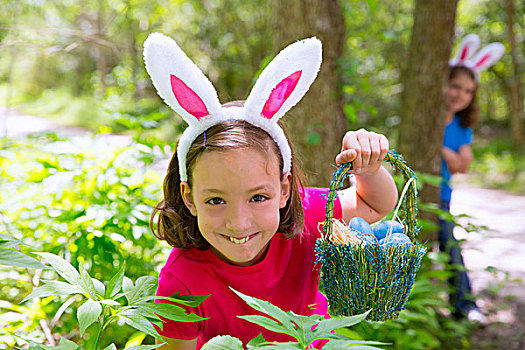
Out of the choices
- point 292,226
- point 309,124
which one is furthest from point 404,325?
point 292,226

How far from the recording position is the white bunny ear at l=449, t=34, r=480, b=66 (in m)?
4.36

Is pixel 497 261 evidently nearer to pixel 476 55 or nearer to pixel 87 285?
pixel 476 55

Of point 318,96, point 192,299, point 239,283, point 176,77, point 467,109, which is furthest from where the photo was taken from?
point 467,109

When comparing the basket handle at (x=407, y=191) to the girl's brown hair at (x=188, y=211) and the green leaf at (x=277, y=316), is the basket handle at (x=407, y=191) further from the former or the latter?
the green leaf at (x=277, y=316)

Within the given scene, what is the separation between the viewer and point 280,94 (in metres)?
1.51

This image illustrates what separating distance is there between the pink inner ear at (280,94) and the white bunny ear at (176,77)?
158mm

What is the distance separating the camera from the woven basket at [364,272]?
132cm

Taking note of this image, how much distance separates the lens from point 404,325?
10.5ft

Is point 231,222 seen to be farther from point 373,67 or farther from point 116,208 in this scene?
point 373,67

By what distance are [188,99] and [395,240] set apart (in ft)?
2.29

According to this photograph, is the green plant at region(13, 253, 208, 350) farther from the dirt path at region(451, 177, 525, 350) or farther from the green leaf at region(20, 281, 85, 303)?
the dirt path at region(451, 177, 525, 350)

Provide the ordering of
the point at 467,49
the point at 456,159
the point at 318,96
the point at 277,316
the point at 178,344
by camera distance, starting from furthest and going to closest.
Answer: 1. the point at 467,49
2. the point at 456,159
3. the point at 318,96
4. the point at 178,344
5. the point at 277,316

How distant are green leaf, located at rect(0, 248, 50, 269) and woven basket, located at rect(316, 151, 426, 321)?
0.73 meters

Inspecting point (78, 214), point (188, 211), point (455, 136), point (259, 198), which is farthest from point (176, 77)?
point (455, 136)
